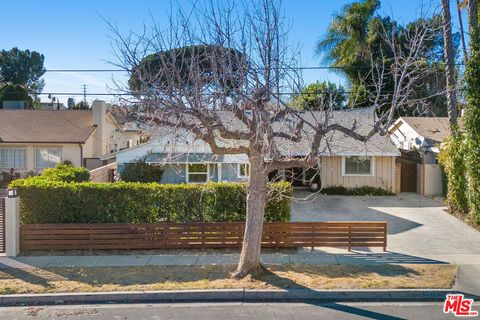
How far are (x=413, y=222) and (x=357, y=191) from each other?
6.47 meters

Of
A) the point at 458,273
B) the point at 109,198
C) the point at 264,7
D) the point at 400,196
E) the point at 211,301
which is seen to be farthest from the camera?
the point at 400,196

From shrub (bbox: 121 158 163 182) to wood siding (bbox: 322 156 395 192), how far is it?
27.3 feet

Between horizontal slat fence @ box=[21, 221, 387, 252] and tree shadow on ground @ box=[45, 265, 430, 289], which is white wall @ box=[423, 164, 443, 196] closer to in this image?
horizontal slat fence @ box=[21, 221, 387, 252]

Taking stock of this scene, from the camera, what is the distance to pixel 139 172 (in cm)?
2112

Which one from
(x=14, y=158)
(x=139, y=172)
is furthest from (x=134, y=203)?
(x=14, y=158)

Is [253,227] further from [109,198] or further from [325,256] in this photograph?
[109,198]

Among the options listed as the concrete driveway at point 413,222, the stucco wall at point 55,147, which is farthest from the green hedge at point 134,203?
the stucco wall at point 55,147

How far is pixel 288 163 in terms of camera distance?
365 inches

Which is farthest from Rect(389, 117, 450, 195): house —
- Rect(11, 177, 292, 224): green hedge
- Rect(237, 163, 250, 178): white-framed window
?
Rect(11, 177, 292, 224): green hedge

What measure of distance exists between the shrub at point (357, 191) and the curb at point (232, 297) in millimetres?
13604

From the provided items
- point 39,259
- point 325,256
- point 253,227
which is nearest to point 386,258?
point 325,256

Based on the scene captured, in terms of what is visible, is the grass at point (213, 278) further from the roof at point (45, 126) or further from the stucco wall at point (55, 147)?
the roof at point (45, 126)

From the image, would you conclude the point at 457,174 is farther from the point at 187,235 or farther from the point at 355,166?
the point at 187,235

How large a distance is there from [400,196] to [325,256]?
11811 mm
